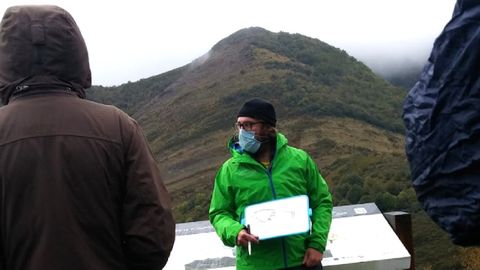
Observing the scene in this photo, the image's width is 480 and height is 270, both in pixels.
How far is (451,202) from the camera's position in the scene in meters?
1.62

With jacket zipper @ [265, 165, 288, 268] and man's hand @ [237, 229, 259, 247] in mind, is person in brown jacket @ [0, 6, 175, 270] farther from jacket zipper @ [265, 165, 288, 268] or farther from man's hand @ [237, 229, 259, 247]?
jacket zipper @ [265, 165, 288, 268]

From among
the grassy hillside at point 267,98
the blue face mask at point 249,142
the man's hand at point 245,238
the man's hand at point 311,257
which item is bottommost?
the grassy hillside at point 267,98

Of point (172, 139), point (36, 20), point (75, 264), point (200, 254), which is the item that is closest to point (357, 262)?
point (200, 254)

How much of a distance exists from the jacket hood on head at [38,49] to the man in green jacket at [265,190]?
1416 mm

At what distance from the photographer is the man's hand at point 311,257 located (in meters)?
3.41

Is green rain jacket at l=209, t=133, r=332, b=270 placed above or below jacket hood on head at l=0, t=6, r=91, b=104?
below

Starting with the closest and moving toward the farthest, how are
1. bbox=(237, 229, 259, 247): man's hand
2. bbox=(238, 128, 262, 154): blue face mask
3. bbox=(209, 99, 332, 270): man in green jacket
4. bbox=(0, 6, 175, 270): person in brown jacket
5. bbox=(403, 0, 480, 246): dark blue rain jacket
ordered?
1. bbox=(403, 0, 480, 246): dark blue rain jacket
2. bbox=(0, 6, 175, 270): person in brown jacket
3. bbox=(237, 229, 259, 247): man's hand
4. bbox=(209, 99, 332, 270): man in green jacket
5. bbox=(238, 128, 262, 154): blue face mask

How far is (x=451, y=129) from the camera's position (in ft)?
5.11

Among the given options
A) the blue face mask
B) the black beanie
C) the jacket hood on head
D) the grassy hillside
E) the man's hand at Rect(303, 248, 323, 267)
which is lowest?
the grassy hillside

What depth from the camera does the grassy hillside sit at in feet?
163

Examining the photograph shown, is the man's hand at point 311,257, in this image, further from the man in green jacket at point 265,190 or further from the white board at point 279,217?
the white board at point 279,217

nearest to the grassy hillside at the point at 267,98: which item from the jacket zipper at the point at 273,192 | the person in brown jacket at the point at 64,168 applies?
the jacket zipper at the point at 273,192

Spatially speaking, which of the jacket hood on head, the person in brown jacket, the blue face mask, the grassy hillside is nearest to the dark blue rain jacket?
the person in brown jacket

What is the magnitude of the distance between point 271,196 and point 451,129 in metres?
1.96
